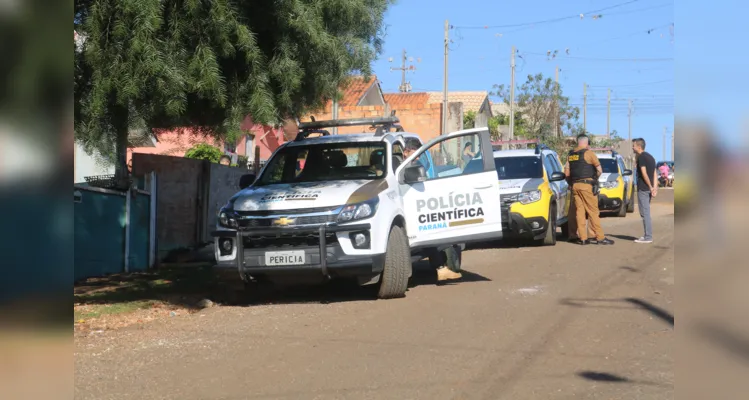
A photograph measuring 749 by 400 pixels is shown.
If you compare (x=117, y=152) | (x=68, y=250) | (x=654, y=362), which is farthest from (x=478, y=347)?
(x=117, y=152)

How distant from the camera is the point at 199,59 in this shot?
784 cm

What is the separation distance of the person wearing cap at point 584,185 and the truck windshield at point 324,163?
594 cm

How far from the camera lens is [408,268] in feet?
30.3

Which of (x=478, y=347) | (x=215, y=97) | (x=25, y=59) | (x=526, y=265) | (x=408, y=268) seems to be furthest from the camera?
(x=526, y=265)

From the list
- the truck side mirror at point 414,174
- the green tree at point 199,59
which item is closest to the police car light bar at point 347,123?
the green tree at point 199,59

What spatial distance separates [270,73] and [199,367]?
3.52 meters

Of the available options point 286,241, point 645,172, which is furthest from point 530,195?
point 286,241

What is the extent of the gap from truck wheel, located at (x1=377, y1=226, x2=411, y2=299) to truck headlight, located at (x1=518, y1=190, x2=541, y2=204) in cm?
522

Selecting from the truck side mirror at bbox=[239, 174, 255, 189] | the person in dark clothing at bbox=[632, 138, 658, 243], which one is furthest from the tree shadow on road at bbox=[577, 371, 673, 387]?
the person in dark clothing at bbox=[632, 138, 658, 243]

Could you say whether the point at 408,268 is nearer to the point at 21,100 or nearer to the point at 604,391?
the point at 604,391

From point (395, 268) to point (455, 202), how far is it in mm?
1410

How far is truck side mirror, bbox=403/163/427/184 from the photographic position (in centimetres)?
957

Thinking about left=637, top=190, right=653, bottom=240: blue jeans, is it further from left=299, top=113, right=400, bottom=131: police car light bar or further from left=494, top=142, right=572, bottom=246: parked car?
left=299, top=113, right=400, bottom=131: police car light bar

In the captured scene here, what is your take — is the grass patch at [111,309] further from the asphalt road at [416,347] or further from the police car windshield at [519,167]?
the police car windshield at [519,167]
